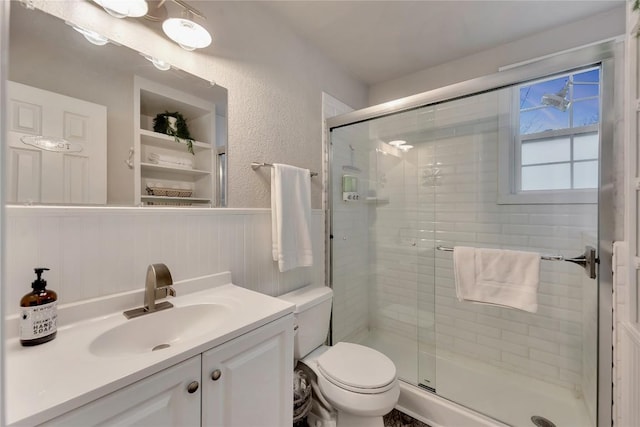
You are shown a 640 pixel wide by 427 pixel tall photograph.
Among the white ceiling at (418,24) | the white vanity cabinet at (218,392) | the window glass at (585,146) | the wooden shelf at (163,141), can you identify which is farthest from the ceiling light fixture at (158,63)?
the window glass at (585,146)

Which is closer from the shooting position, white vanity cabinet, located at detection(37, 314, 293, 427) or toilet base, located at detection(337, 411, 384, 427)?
white vanity cabinet, located at detection(37, 314, 293, 427)

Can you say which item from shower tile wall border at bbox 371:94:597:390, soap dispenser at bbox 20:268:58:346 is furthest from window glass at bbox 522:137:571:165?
soap dispenser at bbox 20:268:58:346

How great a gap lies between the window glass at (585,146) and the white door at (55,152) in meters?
2.18

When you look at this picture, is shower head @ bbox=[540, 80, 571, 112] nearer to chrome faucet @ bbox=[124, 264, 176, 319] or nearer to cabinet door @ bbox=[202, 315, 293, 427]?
cabinet door @ bbox=[202, 315, 293, 427]

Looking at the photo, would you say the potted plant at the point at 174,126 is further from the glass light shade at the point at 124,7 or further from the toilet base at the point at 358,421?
the toilet base at the point at 358,421

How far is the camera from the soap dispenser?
2.30ft

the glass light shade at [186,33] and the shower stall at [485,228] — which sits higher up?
the glass light shade at [186,33]

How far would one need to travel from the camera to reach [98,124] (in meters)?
0.94

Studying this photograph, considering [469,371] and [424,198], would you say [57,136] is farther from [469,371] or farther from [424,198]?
[469,371]

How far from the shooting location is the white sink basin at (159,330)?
81 cm

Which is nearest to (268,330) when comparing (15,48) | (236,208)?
(236,208)

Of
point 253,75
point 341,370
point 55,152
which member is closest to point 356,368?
point 341,370

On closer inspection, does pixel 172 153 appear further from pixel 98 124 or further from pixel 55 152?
pixel 55 152

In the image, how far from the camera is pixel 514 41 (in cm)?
182
